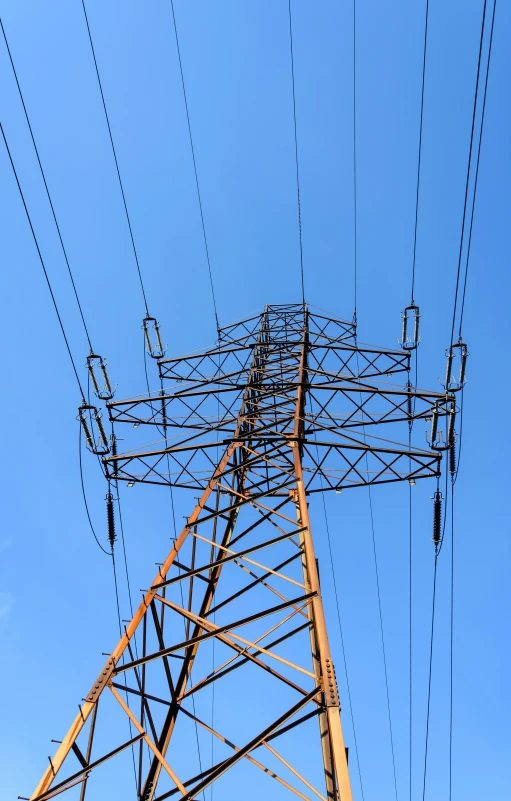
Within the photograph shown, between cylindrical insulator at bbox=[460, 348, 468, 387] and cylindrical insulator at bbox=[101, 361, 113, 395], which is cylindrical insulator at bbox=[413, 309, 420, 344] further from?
cylindrical insulator at bbox=[101, 361, 113, 395]

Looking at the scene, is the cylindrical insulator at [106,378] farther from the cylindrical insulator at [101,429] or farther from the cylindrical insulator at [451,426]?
the cylindrical insulator at [451,426]

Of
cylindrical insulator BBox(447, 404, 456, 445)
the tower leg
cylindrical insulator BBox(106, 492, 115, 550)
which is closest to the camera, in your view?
the tower leg

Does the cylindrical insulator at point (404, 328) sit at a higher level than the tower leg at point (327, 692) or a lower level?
higher

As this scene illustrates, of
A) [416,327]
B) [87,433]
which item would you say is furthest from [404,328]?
[87,433]

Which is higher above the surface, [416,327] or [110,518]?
[416,327]

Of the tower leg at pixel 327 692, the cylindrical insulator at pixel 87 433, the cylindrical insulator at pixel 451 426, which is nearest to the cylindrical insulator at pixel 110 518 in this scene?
the cylindrical insulator at pixel 87 433

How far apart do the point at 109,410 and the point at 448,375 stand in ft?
25.8

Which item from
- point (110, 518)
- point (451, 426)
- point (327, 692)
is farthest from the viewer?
point (110, 518)

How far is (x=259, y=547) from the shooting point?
828 cm

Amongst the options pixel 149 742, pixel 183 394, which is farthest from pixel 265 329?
pixel 149 742

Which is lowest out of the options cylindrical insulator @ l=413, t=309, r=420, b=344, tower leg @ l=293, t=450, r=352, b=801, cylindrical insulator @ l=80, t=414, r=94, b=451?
tower leg @ l=293, t=450, r=352, b=801

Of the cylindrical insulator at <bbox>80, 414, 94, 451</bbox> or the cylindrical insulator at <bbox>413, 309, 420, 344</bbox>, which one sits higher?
the cylindrical insulator at <bbox>413, 309, 420, 344</bbox>

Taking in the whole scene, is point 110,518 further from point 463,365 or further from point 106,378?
point 463,365

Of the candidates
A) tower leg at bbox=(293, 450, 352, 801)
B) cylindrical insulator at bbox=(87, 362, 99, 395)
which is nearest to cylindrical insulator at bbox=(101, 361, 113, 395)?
cylindrical insulator at bbox=(87, 362, 99, 395)
